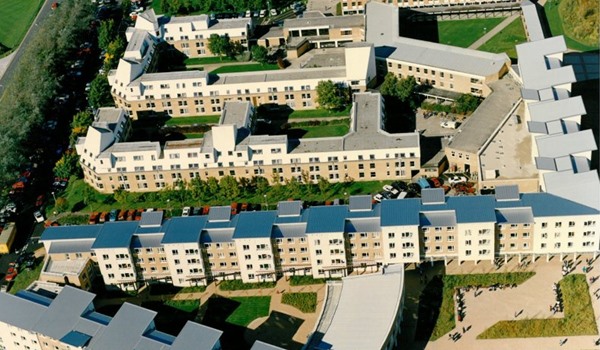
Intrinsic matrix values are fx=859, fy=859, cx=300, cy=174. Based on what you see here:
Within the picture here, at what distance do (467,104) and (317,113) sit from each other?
25.2 m

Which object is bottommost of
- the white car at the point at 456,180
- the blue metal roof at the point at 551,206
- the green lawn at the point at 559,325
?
the green lawn at the point at 559,325

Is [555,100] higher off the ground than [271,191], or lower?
higher

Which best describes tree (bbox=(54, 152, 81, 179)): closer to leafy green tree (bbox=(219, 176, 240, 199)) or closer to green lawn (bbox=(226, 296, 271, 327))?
leafy green tree (bbox=(219, 176, 240, 199))

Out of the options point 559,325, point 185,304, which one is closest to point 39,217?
point 185,304

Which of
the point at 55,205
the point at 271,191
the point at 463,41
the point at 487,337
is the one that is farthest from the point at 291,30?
the point at 487,337

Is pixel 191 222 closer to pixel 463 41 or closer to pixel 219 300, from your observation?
pixel 219 300

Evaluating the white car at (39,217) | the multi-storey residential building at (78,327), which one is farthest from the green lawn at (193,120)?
the multi-storey residential building at (78,327)

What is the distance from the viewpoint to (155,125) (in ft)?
488

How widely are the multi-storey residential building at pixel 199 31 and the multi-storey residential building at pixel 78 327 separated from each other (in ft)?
236

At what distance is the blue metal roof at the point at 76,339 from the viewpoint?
99.9 meters

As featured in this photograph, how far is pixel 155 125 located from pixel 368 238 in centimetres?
5429

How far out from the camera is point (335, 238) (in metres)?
109

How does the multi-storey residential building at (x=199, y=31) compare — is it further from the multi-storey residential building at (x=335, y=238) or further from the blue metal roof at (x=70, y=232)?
the blue metal roof at (x=70, y=232)

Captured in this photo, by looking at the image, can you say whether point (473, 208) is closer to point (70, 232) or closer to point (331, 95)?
point (331, 95)
